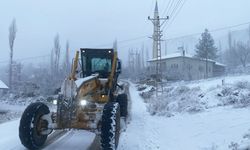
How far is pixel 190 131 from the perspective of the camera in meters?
13.2

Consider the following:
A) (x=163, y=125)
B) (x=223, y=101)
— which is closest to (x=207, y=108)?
(x=223, y=101)

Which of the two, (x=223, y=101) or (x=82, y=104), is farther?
(x=223, y=101)

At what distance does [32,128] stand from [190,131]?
6052 mm

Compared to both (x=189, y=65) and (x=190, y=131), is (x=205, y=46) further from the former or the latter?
(x=190, y=131)

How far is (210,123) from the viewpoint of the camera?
45.4 ft

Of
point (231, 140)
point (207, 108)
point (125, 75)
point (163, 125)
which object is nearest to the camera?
point (231, 140)

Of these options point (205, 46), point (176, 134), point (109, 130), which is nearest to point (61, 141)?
point (109, 130)

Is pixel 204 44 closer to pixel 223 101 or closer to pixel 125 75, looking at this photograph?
pixel 125 75

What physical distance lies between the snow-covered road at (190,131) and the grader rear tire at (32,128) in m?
2.51

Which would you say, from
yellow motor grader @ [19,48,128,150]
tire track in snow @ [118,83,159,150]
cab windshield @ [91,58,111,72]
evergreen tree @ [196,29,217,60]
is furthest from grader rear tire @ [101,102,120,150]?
evergreen tree @ [196,29,217,60]

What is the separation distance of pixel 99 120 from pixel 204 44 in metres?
67.2

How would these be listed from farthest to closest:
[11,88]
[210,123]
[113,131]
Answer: [11,88] → [210,123] → [113,131]

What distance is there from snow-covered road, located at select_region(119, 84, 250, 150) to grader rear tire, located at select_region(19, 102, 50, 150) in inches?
98.8

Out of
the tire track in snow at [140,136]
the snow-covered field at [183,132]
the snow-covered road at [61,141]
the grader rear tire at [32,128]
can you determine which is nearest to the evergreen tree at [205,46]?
the snow-covered field at [183,132]
